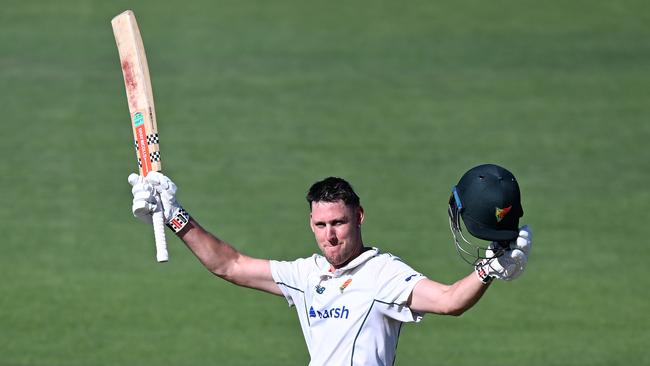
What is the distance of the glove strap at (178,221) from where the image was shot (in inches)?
250

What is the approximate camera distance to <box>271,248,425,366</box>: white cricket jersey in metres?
5.96

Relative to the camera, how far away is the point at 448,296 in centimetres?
572

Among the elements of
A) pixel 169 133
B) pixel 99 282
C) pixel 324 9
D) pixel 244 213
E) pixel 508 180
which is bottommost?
pixel 508 180

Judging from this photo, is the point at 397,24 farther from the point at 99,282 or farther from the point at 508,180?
the point at 508,180

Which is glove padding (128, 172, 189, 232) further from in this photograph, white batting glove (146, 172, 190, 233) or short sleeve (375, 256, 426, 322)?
short sleeve (375, 256, 426, 322)

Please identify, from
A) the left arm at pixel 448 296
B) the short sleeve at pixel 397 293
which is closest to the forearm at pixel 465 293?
the left arm at pixel 448 296

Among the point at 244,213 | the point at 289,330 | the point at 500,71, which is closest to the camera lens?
the point at 289,330

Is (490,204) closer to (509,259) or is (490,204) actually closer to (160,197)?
(509,259)

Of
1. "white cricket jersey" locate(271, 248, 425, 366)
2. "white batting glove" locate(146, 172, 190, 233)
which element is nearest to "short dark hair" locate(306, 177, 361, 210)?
"white cricket jersey" locate(271, 248, 425, 366)

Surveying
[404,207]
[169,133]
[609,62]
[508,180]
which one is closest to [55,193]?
[169,133]

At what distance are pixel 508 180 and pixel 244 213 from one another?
7855 millimetres

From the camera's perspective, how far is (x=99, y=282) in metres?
11.8

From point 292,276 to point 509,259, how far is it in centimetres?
143

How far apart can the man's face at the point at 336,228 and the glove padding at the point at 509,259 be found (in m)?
0.82
